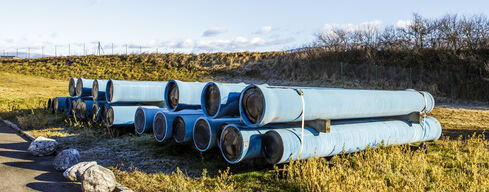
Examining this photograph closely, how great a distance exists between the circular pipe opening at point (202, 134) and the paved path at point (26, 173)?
2.00 m

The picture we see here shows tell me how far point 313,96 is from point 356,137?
1.29 meters

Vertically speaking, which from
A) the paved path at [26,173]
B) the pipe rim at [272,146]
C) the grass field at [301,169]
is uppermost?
the pipe rim at [272,146]

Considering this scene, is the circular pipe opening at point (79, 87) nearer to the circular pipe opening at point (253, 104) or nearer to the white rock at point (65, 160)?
the white rock at point (65, 160)

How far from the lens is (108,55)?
35.2 m

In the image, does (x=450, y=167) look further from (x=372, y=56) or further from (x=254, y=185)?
(x=372, y=56)

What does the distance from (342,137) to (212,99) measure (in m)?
2.31

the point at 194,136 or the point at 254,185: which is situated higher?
the point at 194,136

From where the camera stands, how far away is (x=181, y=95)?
639cm

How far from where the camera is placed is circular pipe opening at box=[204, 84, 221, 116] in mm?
5421

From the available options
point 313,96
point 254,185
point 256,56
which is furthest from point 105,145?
point 256,56

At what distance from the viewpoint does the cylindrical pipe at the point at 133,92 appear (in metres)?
8.43

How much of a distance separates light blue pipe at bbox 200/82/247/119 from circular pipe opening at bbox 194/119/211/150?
238 mm

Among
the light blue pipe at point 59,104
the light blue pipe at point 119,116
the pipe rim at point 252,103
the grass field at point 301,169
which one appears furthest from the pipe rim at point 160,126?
the light blue pipe at point 59,104

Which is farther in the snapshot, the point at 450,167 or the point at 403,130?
the point at 403,130
